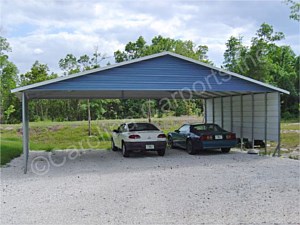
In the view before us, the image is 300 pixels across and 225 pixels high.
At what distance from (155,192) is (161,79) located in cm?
609

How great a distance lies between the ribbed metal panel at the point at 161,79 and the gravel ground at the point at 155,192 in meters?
2.70

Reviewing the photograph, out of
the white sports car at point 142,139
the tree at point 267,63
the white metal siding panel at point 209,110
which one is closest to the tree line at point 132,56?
the tree at point 267,63

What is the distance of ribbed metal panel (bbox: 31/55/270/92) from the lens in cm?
1230

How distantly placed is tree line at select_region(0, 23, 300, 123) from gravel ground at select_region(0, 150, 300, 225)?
18505 mm

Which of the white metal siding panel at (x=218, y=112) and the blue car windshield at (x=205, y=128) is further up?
the white metal siding panel at (x=218, y=112)

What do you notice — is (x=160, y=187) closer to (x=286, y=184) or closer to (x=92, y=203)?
(x=92, y=203)

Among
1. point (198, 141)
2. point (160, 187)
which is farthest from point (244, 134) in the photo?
point (160, 187)

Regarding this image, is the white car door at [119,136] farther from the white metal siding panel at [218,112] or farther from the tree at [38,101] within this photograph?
the tree at [38,101]

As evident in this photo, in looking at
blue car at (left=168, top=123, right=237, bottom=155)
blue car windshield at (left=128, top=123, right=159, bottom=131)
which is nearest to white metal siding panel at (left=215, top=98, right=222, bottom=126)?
blue car at (left=168, top=123, right=237, bottom=155)

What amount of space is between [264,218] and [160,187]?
2955 mm

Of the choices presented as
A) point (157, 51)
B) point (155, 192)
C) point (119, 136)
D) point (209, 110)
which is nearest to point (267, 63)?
point (157, 51)

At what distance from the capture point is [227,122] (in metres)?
18.9

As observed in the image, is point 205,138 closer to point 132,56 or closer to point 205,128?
point 205,128

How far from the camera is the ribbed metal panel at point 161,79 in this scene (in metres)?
12.3
